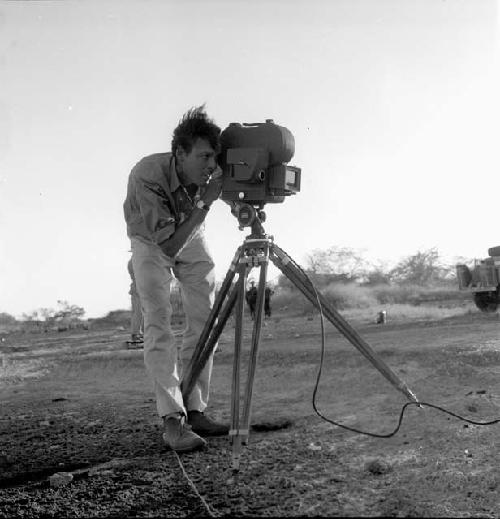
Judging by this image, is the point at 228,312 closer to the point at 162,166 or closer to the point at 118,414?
the point at 162,166

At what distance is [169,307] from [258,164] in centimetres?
83

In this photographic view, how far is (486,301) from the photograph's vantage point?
480 inches

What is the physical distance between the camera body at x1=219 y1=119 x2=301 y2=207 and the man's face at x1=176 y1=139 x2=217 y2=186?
77 millimetres

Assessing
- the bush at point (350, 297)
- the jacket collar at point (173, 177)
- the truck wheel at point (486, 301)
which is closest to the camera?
the jacket collar at point (173, 177)

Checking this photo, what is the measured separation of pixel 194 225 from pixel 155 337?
0.57m

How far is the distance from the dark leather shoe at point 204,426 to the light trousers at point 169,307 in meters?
0.04

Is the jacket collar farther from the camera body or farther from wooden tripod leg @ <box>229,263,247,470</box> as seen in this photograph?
wooden tripod leg @ <box>229,263,247,470</box>

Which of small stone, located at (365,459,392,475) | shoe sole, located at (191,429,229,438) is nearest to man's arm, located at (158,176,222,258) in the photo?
shoe sole, located at (191,429,229,438)

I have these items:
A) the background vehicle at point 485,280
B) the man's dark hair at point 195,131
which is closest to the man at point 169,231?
the man's dark hair at point 195,131

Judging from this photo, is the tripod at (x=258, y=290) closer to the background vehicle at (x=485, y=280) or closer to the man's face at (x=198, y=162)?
the man's face at (x=198, y=162)

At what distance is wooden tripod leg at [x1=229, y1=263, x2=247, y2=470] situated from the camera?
7.41ft

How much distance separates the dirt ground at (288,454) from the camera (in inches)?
79.5

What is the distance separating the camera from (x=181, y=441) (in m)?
2.63

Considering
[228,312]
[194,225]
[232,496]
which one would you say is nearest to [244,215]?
[194,225]
